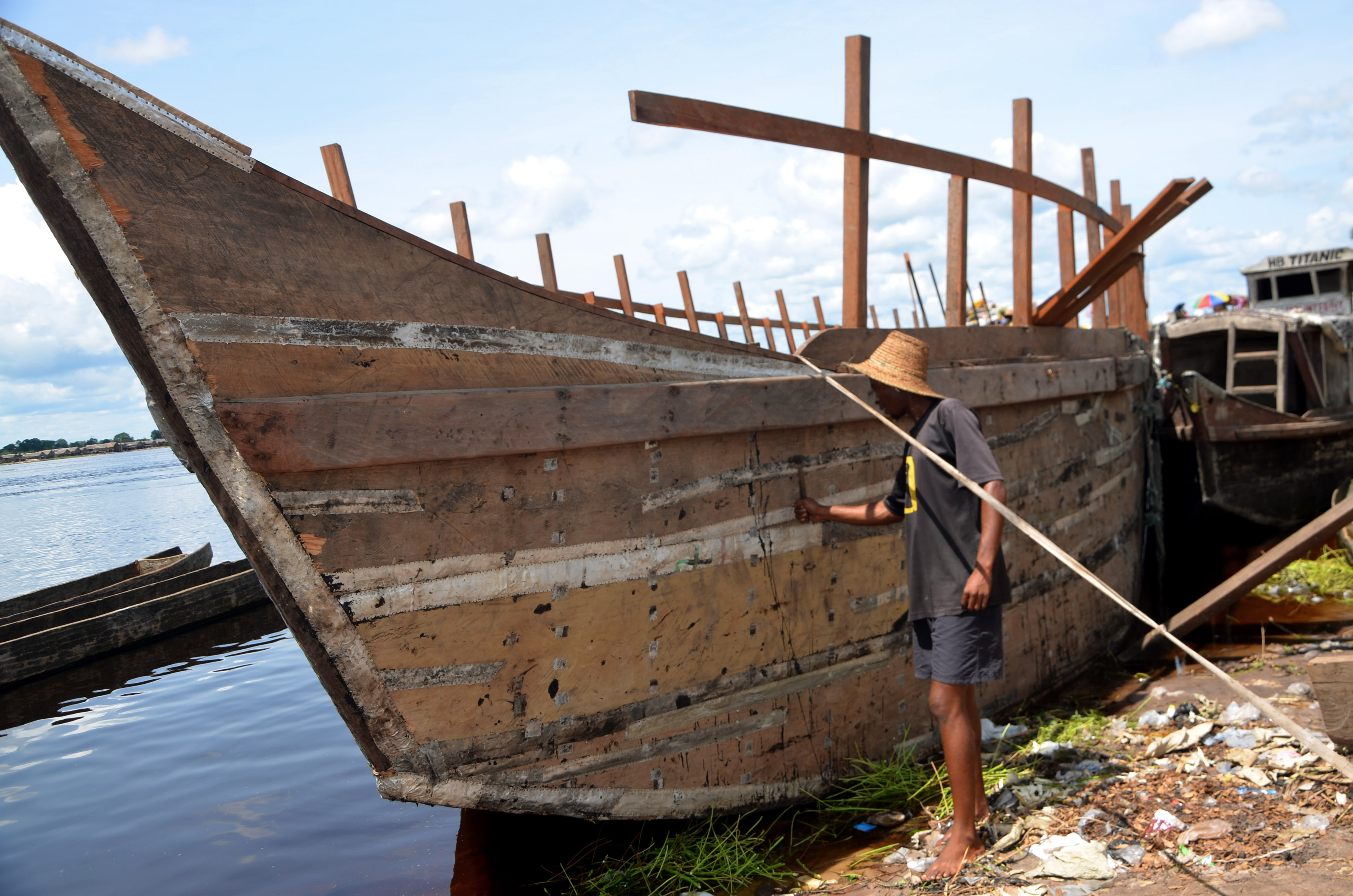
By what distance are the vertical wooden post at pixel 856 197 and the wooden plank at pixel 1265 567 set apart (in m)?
3.10

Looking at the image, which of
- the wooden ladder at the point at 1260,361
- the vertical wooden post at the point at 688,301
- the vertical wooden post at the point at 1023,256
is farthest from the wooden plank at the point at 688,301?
the wooden ladder at the point at 1260,361

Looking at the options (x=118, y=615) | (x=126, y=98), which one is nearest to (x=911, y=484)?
(x=126, y=98)

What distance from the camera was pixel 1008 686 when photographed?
4656mm

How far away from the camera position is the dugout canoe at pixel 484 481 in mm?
2432

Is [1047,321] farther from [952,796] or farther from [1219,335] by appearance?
[1219,335]

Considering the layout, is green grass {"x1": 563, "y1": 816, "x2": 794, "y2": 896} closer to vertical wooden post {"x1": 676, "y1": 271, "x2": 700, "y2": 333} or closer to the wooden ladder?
vertical wooden post {"x1": 676, "y1": 271, "x2": 700, "y2": 333}

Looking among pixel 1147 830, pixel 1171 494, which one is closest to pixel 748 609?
pixel 1147 830

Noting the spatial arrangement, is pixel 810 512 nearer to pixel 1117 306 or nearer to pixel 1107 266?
pixel 1107 266

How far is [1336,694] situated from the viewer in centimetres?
318

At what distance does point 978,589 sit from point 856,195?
200cm

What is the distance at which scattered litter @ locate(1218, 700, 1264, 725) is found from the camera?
423 cm

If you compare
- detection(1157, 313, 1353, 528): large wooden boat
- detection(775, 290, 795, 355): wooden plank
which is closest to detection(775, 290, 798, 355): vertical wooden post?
detection(775, 290, 795, 355): wooden plank

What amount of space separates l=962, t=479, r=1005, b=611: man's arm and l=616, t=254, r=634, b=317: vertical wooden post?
14.0 ft

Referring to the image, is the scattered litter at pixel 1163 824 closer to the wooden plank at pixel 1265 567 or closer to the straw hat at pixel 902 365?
the straw hat at pixel 902 365
